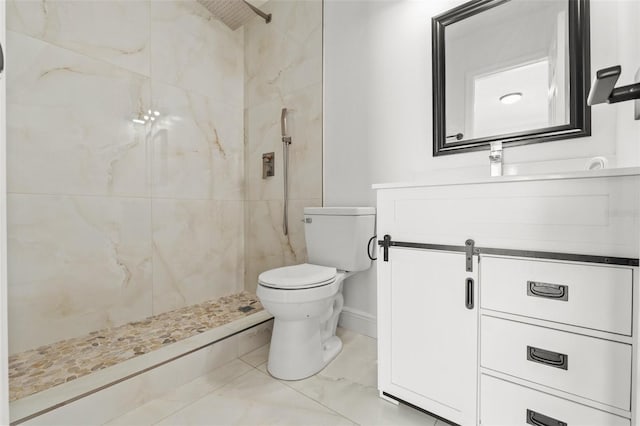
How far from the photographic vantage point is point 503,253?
97cm

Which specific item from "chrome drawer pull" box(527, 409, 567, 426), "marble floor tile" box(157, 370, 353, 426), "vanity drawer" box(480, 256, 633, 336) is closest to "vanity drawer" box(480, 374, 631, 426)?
"chrome drawer pull" box(527, 409, 567, 426)

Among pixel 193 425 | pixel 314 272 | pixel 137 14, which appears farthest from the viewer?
pixel 137 14

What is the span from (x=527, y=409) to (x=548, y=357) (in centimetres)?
19

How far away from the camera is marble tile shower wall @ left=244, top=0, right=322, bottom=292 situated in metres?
2.16

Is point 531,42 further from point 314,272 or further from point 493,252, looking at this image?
point 314,272

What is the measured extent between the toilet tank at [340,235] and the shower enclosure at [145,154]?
367 mm

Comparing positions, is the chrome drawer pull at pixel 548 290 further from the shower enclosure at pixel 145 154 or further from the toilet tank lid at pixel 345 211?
the shower enclosure at pixel 145 154

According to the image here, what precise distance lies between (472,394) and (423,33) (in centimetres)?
173

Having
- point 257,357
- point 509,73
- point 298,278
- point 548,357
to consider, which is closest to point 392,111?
point 509,73

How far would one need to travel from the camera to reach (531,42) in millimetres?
1362

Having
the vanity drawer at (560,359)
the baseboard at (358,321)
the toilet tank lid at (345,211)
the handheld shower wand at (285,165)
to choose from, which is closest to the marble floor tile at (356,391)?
the baseboard at (358,321)

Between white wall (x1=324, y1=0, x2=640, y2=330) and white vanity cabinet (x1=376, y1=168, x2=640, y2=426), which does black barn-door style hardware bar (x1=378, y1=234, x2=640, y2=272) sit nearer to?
white vanity cabinet (x1=376, y1=168, x2=640, y2=426)

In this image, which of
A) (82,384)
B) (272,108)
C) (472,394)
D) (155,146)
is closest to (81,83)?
(155,146)

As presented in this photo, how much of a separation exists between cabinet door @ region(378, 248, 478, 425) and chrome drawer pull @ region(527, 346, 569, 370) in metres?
0.15
